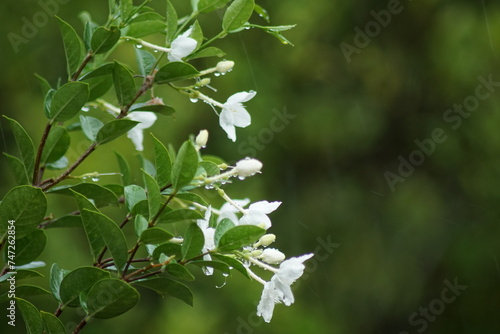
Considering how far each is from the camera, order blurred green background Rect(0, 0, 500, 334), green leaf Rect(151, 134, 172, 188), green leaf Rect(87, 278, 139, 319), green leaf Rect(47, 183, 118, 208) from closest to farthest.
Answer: green leaf Rect(87, 278, 139, 319), green leaf Rect(151, 134, 172, 188), green leaf Rect(47, 183, 118, 208), blurred green background Rect(0, 0, 500, 334)

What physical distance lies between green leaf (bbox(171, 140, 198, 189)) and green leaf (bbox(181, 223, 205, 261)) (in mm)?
63

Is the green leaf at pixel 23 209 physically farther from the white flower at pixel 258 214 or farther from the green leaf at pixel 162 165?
the white flower at pixel 258 214

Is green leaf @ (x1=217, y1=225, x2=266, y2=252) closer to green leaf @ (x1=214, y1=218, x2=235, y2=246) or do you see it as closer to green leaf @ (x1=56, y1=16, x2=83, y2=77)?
green leaf @ (x1=214, y1=218, x2=235, y2=246)

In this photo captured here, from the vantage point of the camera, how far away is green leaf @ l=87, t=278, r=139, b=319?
0.81m

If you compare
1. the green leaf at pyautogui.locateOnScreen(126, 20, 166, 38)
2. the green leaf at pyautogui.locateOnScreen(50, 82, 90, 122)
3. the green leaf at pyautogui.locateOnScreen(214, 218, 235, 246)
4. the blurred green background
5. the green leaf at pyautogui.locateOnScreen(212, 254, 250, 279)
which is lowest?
the blurred green background

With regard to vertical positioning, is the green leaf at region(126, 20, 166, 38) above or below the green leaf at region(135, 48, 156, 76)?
above

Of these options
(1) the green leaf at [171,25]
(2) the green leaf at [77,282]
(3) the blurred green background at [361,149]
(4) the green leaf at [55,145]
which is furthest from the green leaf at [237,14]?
(3) the blurred green background at [361,149]

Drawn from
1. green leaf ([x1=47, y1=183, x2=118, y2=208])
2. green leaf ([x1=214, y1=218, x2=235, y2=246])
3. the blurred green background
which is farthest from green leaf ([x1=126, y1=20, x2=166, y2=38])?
the blurred green background

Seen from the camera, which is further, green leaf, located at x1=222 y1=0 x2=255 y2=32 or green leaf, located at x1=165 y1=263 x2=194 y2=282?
green leaf, located at x1=222 y1=0 x2=255 y2=32

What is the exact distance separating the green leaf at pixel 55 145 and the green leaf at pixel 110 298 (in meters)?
0.32

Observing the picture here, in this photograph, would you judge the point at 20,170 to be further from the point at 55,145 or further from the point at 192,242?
the point at 192,242

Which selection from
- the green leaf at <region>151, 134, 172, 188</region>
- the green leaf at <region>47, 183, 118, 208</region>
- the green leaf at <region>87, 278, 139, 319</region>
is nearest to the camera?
the green leaf at <region>87, 278, 139, 319</region>

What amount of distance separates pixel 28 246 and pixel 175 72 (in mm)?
333

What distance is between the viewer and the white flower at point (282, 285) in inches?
34.8
